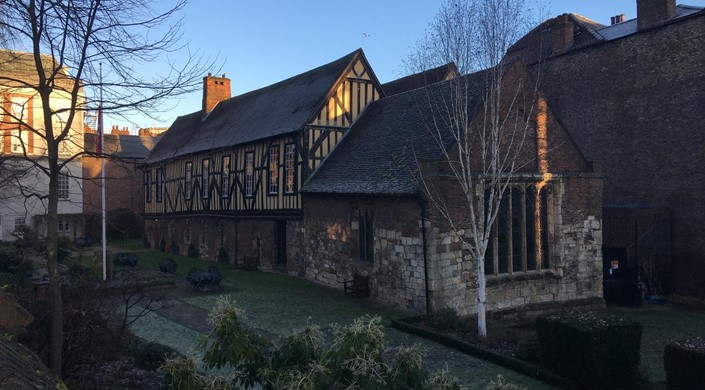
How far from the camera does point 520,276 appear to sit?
15.4m

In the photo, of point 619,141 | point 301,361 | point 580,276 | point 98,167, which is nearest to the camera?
point 301,361

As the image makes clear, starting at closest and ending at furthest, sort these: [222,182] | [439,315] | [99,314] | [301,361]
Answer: [301,361]
[99,314]
[439,315]
[222,182]

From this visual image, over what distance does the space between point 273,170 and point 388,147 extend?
7.21 meters

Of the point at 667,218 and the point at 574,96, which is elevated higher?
the point at 574,96

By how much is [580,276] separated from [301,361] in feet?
47.4

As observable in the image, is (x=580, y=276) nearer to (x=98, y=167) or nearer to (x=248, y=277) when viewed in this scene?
(x=248, y=277)

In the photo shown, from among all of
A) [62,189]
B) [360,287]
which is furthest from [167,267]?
[62,189]

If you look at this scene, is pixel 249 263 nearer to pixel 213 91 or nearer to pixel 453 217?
pixel 453 217

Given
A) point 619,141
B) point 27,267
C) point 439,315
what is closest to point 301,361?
point 439,315

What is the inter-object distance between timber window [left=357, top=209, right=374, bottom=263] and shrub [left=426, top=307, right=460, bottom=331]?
4377mm

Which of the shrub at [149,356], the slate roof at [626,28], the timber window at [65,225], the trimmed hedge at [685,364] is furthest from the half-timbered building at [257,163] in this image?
the trimmed hedge at [685,364]

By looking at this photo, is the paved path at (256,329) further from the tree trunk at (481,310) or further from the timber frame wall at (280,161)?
the timber frame wall at (280,161)

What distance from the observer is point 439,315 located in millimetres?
13062

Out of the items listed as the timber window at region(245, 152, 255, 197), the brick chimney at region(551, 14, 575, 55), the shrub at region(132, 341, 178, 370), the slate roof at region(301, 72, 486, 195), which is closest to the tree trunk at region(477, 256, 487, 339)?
the slate roof at region(301, 72, 486, 195)
